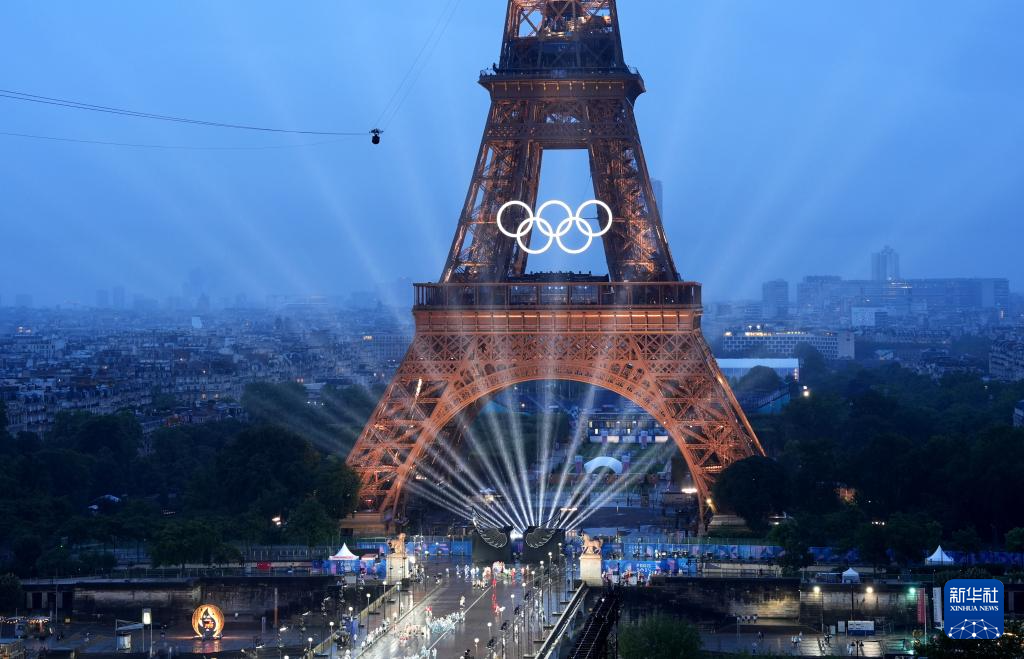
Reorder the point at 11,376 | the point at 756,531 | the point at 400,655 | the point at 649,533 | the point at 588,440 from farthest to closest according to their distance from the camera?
the point at 11,376
the point at 588,440
the point at 649,533
the point at 756,531
the point at 400,655

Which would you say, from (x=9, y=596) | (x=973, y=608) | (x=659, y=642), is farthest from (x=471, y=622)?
(x=973, y=608)

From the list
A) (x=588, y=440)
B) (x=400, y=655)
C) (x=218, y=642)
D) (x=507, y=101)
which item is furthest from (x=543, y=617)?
(x=588, y=440)

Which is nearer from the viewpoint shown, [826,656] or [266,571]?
[826,656]

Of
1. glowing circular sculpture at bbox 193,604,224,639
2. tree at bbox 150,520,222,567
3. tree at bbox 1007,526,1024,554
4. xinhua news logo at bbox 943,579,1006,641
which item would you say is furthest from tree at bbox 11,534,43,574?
xinhua news logo at bbox 943,579,1006,641

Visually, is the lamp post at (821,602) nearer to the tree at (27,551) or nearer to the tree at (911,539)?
the tree at (911,539)

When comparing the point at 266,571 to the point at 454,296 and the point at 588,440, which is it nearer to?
the point at 454,296

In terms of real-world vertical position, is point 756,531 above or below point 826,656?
above
